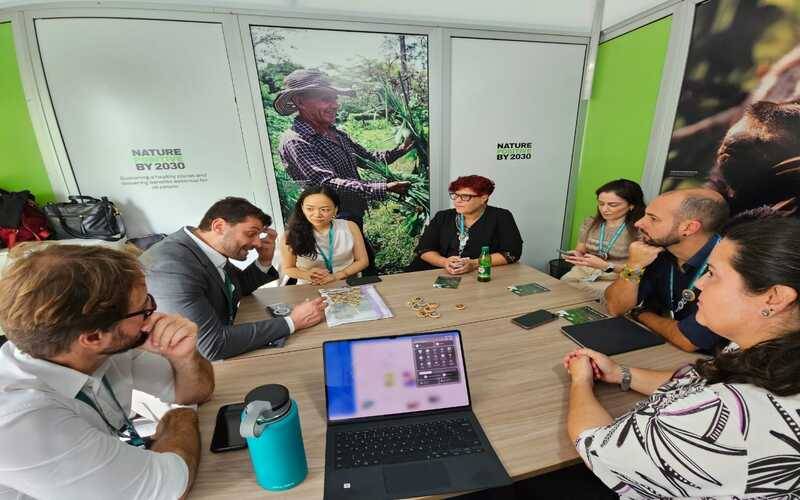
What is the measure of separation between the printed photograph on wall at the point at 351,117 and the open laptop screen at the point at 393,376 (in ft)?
6.56

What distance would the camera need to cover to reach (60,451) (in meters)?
0.64

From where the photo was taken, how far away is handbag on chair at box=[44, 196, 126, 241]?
2787 mm

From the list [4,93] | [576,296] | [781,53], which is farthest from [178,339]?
[781,53]

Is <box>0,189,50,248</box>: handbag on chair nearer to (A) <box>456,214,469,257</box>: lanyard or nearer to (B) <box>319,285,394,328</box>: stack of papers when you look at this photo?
(B) <box>319,285,394,328</box>: stack of papers

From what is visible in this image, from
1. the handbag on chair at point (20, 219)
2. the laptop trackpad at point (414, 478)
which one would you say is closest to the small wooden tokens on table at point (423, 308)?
the laptop trackpad at point (414, 478)

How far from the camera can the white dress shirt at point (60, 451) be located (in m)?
0.62

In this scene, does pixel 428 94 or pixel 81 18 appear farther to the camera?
pixel 428 94

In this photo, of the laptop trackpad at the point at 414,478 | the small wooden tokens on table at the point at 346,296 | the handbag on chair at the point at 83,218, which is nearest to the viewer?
the laptop trackpad at the point at 414,478

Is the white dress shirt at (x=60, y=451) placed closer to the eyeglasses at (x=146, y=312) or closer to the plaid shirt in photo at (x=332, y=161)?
the eyeglasses at (x=146, y=312)

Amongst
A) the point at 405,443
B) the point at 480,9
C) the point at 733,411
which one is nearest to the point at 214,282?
the point at 405,443

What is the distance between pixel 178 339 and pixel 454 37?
3.58m

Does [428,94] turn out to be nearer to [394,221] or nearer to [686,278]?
[394,221]

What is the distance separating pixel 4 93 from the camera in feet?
8.84

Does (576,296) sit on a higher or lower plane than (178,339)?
lower
